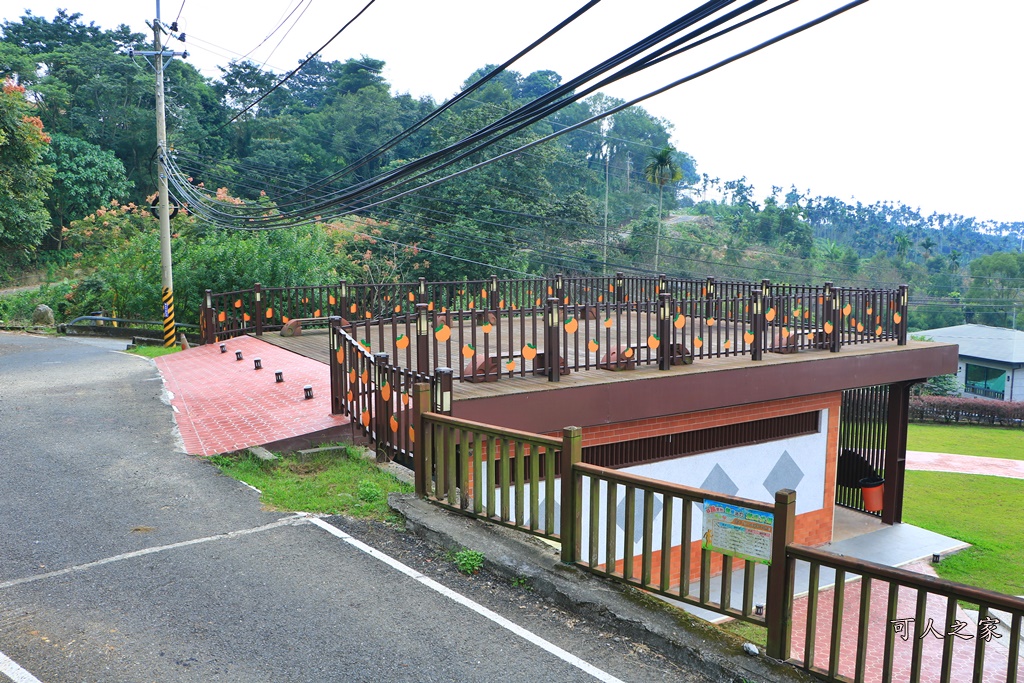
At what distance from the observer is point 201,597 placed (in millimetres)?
5051

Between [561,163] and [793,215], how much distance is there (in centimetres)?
2055

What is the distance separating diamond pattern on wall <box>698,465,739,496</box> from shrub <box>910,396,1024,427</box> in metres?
25.8

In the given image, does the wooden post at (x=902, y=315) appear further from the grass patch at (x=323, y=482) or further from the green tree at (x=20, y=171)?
the green tree at (x=20, y=171)

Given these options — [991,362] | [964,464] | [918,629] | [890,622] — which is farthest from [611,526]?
[991,362]

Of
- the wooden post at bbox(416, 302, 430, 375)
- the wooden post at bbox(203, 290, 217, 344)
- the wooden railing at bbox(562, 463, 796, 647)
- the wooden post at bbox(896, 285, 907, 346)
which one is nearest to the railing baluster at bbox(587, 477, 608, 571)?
the wooden railing at bbox(562, 463, 796, 647)

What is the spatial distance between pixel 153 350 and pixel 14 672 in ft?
53.0

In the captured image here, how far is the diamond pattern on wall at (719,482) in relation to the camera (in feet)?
37.1

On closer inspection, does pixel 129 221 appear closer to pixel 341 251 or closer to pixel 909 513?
pixel 341 251

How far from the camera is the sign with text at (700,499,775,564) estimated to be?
4219mm

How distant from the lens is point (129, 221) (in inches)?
1280

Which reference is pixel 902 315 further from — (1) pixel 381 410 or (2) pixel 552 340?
(1) pixel 381 410

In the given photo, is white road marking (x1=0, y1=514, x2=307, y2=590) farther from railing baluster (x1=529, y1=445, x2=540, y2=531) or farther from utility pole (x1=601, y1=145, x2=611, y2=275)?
utility pole (x1=601, y1=145, x2=611, y2=275)

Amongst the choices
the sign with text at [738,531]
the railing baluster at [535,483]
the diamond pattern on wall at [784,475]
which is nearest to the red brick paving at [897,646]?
the diamond pattern on wall at [784,475]

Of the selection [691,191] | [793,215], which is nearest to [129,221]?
[793,215]
